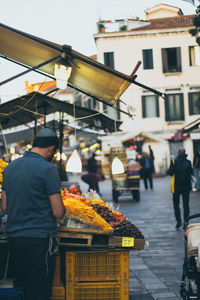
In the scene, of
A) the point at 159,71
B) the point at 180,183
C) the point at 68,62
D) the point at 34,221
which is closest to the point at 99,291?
the point at 34,221

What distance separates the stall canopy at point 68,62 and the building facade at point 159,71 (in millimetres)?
25821

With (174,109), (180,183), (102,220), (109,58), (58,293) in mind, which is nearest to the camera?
(58,293)

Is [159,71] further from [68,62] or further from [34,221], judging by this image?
[34,221]

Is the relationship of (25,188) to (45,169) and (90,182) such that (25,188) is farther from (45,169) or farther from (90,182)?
(90,182)

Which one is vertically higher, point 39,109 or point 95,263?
point 39,109

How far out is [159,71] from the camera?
111 ft

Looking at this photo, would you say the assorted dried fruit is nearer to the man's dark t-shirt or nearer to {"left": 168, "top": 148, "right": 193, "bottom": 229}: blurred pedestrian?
the man's dark t-shirt

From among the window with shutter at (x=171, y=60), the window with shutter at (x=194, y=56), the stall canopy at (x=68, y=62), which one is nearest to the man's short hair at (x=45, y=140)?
the stall canopy at (x=68, y=62)

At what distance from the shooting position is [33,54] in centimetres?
689

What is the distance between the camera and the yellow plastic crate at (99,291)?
4688 mm

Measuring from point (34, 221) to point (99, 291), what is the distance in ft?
5.22

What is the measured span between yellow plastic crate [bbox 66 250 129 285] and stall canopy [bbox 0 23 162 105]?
2.17 metres

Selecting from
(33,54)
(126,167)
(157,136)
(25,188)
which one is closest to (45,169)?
(25,188)

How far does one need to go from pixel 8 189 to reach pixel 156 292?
2.66 metres
